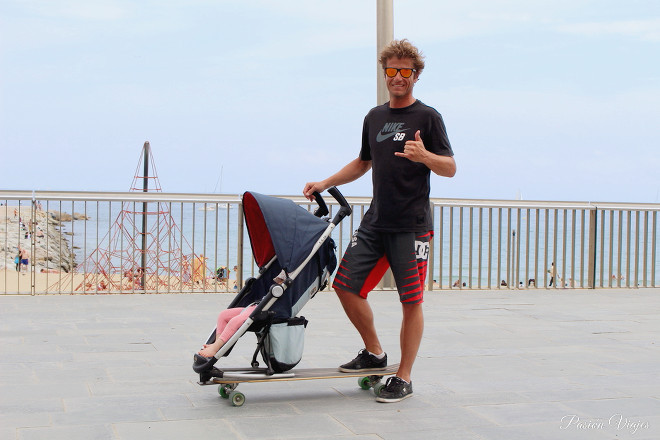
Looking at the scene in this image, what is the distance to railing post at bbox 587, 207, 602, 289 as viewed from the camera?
10.1m

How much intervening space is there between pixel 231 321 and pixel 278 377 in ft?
1.29

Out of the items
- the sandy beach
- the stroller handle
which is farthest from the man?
the sandy beach

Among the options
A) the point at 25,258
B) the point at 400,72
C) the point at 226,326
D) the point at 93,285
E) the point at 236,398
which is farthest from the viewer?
the point at 25,258

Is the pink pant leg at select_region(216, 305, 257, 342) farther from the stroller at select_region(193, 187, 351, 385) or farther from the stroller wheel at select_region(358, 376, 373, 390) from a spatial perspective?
the stroller wheel at select_region(358, 376, 373, 390)

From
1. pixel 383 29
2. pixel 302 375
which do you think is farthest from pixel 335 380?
pixel 383 29

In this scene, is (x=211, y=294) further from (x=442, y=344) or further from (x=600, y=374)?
(x=600, y=374)

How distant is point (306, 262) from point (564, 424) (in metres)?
1.48

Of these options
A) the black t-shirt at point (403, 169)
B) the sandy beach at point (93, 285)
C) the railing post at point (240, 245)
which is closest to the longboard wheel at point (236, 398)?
the black t-shirt at point (403, 169)

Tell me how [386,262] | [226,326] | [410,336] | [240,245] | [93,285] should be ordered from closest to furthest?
[226,326] < [410,336] < [386,262] < [240,245] < [93,285]

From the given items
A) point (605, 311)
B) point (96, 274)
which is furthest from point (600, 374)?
point (96, 274)

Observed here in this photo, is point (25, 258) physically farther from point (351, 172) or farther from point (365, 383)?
point (365, 383)

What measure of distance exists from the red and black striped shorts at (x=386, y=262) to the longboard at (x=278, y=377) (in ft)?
1.42

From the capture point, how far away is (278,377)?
14.3 ft

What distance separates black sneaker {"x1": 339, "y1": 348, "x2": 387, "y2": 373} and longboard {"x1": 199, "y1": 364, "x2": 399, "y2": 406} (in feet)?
0.14
